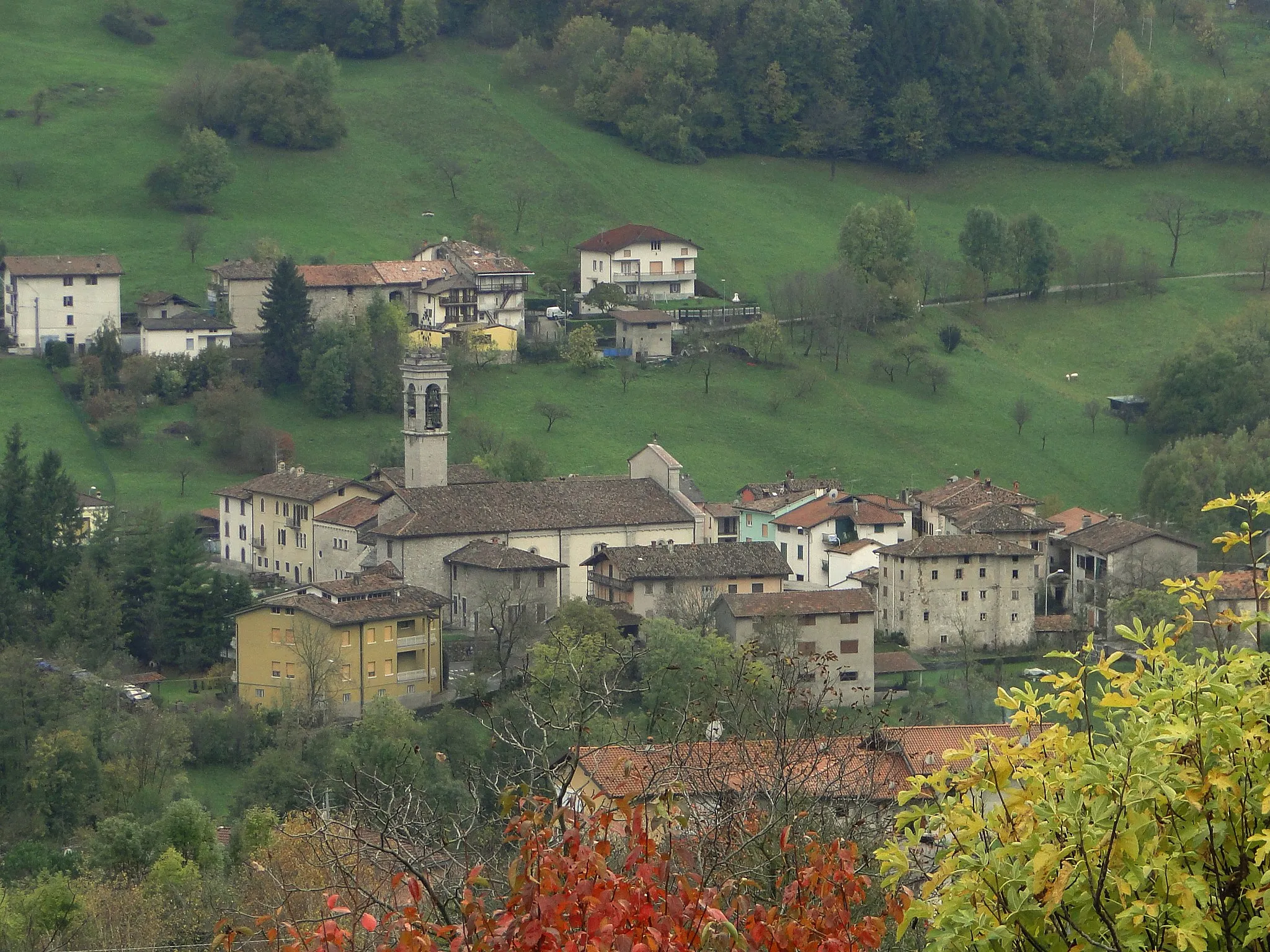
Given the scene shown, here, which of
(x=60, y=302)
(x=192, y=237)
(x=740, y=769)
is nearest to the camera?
(x=740, y=769)

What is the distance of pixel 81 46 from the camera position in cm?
8556

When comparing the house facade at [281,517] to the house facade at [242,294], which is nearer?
the house facade at [281,517]

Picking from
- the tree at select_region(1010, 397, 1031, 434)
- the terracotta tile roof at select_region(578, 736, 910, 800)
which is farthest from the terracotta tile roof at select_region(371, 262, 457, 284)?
the terracotta tile roof at select_region(578, 736, 910, 800)

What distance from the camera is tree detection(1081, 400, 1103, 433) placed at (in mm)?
64812

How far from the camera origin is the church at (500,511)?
4775 centimetres

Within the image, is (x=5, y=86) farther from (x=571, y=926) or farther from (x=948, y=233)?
(x=571, y=926)

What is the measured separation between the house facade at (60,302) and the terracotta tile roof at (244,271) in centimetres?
323

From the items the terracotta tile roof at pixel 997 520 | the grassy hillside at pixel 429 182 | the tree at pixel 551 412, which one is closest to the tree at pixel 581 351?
the tree at pixel 551 412

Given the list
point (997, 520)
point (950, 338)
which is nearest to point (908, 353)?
point (950, 338)

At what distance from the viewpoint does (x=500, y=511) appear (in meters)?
49.0

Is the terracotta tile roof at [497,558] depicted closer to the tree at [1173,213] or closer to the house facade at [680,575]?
the house facade at [680,575]

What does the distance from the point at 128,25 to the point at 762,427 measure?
38.3 metres

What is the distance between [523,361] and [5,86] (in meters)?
27.0

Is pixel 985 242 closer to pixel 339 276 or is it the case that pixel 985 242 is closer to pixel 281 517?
pixel 339 276
